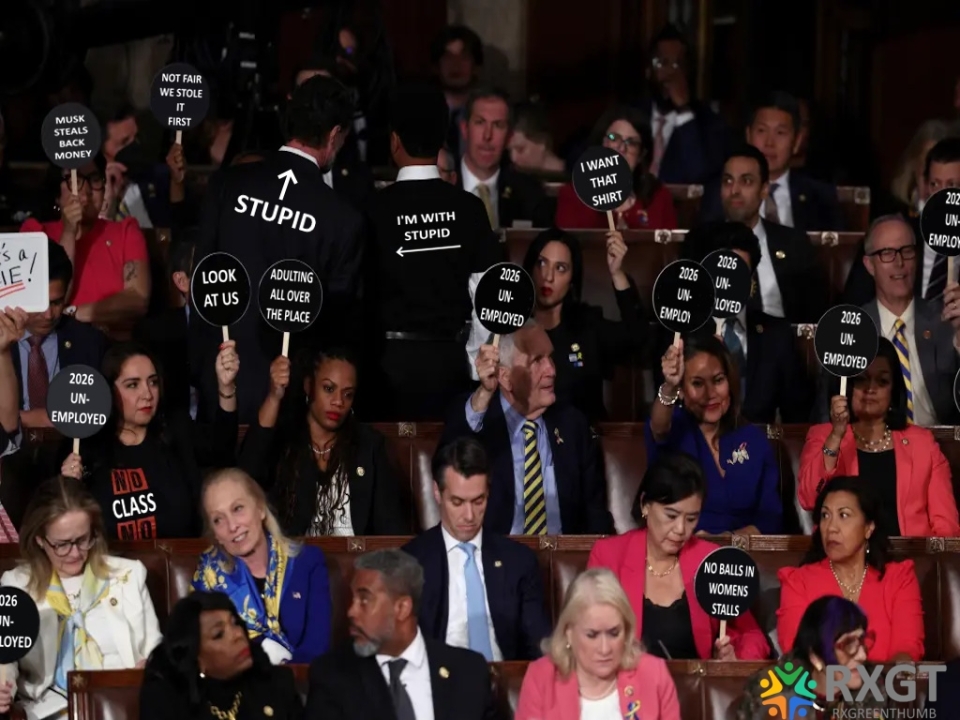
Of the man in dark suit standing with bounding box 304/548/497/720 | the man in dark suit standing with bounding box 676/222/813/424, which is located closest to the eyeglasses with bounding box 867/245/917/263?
the man in dark suit standing with bounding box 676/222/813/424

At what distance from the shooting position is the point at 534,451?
20.7 feet

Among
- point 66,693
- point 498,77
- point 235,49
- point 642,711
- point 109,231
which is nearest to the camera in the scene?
point 642,711

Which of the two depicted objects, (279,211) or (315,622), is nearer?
(315,622)

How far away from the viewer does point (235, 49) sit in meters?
8.55

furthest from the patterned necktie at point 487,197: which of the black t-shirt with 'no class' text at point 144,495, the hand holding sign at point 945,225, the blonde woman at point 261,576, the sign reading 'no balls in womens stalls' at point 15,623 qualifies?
the sign reading 'no balls in womens stalls' at point 15,623

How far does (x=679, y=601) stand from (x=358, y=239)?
148cm

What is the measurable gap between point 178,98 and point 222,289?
1.48 m

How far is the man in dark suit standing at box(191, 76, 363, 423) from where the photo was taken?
20.0ft

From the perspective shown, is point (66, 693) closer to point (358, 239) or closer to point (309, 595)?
point (309, 595)

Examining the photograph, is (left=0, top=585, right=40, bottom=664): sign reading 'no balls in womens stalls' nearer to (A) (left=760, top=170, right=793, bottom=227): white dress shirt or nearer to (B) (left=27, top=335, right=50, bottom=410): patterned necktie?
(B) (left=27, top=335, right=50, bottom=410): patterned necktie

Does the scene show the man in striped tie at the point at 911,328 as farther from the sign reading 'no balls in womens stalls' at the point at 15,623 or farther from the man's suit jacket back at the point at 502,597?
the sign reading 'no balls in womens stalls' at the point at 15,623

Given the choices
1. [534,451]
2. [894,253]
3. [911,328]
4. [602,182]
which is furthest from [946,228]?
[534,451]

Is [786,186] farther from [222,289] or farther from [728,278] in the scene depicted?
[222,289]

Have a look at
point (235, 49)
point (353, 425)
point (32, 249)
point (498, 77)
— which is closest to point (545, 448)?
point (353, 425)
